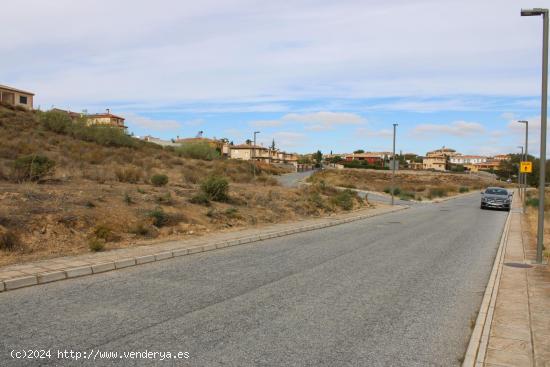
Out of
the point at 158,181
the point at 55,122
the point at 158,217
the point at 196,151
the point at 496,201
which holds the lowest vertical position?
the point at 496,201

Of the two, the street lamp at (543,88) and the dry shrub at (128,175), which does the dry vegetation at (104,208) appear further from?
the street lamp at (543,88)

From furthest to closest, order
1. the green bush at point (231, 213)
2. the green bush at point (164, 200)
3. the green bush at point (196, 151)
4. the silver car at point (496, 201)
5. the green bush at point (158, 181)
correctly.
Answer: the green bush at point (196, 151)
the silver car at point (496, 201)
the green bush at point (158, 181)
the green bush at point (231, 213)
the green bush at point (164, 200)

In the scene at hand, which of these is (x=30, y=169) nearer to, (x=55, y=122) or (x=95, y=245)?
(x=95, y=245)

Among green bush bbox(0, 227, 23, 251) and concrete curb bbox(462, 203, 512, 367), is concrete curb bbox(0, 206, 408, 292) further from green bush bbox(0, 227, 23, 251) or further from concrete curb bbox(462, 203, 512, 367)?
concrete curb bbox(462, 203, 512, 367)

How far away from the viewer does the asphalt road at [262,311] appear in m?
5.24

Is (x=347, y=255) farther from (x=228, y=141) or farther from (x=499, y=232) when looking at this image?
(x=228, y=141)

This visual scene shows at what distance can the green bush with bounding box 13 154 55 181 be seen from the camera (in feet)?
60.1

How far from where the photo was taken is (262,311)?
22.4ft

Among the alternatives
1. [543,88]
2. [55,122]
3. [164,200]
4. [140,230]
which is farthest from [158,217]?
[55,122]

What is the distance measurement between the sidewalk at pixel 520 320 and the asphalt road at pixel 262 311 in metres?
0.37

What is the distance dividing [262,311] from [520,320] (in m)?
3.60

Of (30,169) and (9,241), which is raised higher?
(30,169)

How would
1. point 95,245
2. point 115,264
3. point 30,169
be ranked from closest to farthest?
1. point 115,264
2. point 95,245
3. point 30,169

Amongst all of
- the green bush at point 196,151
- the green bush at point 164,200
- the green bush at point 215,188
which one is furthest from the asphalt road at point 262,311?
the green bush at point 196,151
